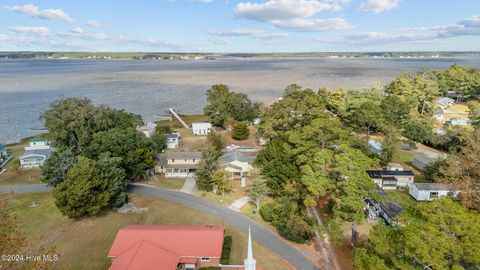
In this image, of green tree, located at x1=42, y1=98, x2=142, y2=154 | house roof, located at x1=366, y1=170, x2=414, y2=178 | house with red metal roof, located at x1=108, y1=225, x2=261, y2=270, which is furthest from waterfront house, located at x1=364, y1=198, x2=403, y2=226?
green tree, located at x1=42, y1=98, x2=142, y2=154

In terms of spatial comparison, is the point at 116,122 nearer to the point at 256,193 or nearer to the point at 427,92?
the point at 256,193

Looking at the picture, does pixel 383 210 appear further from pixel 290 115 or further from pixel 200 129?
pixel 200 129

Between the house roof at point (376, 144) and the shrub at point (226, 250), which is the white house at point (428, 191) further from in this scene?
the shrub at point (226, 250)

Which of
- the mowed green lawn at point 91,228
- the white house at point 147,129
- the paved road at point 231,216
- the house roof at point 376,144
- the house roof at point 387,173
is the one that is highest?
the white house at point 147,129

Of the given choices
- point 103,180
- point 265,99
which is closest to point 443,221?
point 103,180

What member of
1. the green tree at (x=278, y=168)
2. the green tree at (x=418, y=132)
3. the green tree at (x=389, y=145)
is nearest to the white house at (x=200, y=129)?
the green tree at (x=278, y=168)

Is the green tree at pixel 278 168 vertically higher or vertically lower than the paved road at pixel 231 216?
higher
